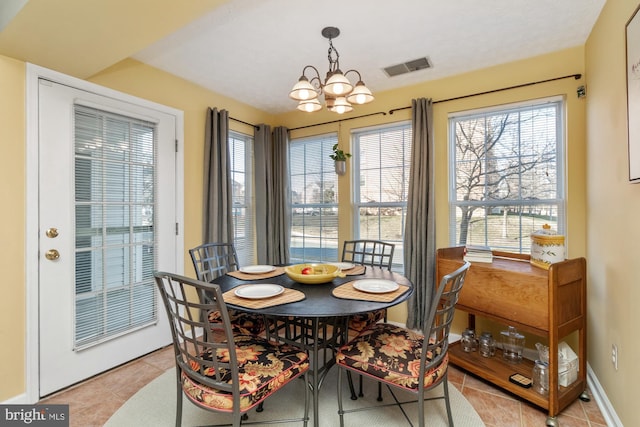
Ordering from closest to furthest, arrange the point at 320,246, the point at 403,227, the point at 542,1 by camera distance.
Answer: the point at 542,1 → the point at 403,227 → the point at 320,246

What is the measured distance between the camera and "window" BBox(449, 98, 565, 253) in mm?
2578

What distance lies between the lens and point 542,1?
1.92 m

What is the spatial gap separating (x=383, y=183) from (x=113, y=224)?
2.50 metres

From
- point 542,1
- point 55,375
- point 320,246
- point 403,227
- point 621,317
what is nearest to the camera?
point 621,317

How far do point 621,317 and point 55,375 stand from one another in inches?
137

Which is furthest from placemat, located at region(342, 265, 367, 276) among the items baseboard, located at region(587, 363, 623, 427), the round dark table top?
baseboard, located at region(587, 363, 623, 427)

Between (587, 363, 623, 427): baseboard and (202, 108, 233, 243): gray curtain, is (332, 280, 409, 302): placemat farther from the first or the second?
(202, 108, 233, 243): gray curtain

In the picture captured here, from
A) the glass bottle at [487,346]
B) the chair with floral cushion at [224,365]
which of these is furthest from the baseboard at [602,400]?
the chair with floral cushion at [224,365]

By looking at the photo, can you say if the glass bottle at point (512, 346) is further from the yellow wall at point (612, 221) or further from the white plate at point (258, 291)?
the white plate at point (258, 291)

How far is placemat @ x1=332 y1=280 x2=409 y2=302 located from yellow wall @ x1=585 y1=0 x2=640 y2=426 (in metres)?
1.12

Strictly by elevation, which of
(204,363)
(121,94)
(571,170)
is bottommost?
(204,363)

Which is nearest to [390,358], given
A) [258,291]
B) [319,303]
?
[319,303]

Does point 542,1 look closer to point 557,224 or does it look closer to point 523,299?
point 557,224

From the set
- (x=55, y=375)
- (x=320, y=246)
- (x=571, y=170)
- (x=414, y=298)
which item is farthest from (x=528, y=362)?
(x=55, y=375)
